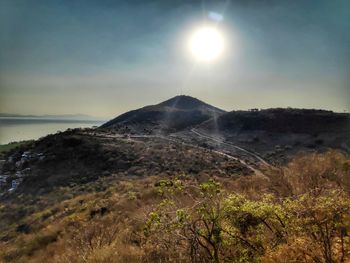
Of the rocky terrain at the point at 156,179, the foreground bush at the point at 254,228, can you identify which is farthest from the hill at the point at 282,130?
the foreground bush at the point at 254,228

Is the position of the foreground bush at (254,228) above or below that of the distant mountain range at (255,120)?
below

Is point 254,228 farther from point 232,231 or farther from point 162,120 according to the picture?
point 162,120

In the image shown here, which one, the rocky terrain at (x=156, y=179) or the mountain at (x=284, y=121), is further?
the mountain at (x=284, y=121)

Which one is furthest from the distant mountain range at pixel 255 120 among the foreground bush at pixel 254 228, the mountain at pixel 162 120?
the foreground bush at pixel 254 228

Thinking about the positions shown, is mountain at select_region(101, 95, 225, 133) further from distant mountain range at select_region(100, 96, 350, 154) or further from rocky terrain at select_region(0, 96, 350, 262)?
rocky terrain at select_region(0, 96, 350, 262)

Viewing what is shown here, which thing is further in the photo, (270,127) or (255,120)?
(255,120)

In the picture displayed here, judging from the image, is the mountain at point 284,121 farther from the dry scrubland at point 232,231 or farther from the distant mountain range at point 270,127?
the dry scrubland at point 232,231

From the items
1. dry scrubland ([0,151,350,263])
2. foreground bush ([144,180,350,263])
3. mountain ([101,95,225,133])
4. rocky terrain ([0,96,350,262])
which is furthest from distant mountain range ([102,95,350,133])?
foreground bush ([144,180,350,263])

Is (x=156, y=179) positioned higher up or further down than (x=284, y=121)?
further down

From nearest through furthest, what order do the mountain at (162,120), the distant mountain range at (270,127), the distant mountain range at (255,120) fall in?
the distant mountain range at (270,127)
the distant mountain range at (255,120)
the mountain at (162,120)

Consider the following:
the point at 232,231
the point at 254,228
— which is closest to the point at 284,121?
the point at 254,228

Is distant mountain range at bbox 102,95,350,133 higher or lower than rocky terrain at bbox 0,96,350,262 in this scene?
higher

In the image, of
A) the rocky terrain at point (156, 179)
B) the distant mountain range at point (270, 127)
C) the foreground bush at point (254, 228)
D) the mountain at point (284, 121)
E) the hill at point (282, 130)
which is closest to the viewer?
the foreground bush at point (254, 228)

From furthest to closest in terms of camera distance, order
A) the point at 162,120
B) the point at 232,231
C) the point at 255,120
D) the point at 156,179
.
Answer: the point at 162,120, the point at 255,120, the point at 156,179, the point at 232,231
